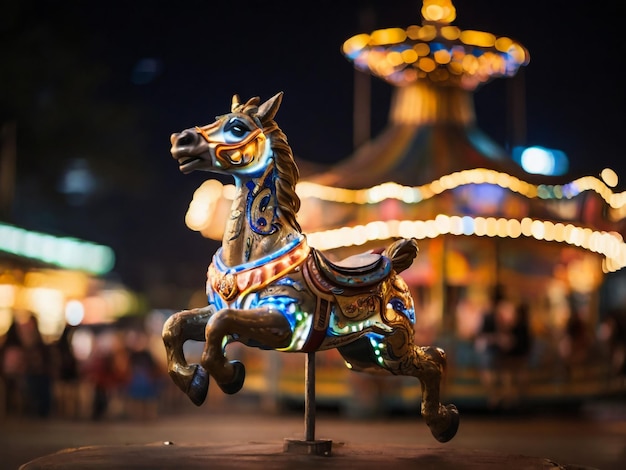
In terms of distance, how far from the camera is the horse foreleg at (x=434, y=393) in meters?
6.24

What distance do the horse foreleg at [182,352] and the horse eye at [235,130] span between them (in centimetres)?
88

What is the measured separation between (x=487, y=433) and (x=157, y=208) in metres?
23.0

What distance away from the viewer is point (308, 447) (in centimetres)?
601

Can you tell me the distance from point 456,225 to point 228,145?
8.84m

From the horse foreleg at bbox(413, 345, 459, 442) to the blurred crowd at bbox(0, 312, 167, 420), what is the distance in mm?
7833

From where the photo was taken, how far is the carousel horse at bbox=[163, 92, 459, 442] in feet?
18.6

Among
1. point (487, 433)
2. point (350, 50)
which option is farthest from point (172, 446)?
point (350, 50)

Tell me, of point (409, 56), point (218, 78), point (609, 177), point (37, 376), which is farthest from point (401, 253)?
point (218, 78)

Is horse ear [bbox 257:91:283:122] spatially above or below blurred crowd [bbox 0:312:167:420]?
above

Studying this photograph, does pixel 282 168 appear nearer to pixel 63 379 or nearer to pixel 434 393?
pixel 434 393

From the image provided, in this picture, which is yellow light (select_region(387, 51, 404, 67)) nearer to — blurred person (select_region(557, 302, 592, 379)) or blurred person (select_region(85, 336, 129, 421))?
blurred person (select_region(557, 302, 592, 379))

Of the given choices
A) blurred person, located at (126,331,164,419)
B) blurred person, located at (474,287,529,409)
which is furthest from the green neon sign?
blurred person, located at (474,287,529,409)

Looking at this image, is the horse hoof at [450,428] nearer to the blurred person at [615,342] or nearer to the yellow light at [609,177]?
the blurred person at [615,342]

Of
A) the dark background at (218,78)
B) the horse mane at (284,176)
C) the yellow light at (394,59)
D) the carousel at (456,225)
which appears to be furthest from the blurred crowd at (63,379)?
the horse mane at (284,176)
